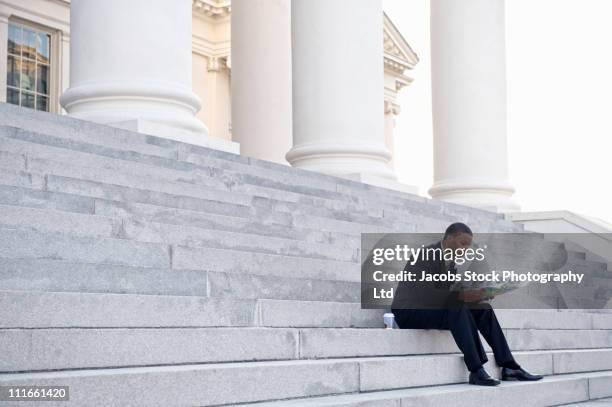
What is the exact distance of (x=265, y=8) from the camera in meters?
64.2

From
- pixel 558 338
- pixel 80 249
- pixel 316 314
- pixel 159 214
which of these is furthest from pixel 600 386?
pixel 80 249

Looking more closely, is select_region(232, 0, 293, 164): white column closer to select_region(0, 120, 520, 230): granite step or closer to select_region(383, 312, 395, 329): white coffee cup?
select_region(0, 120, 520, 230): granite step

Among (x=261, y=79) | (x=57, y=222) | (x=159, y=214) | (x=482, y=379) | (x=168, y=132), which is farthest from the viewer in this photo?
(x=261, y=79)

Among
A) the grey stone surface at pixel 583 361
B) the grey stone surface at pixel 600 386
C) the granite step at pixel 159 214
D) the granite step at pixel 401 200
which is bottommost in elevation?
the grey stone surface at pixel 600 386

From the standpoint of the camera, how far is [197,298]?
20172mm

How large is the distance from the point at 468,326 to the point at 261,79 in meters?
39.4

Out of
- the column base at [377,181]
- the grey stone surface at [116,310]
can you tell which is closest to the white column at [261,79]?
the column base at [377,181]

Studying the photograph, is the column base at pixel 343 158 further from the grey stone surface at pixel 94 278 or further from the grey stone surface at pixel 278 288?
the grey stone surface at pixel 94 278

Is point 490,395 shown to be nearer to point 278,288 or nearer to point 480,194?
point 278,288

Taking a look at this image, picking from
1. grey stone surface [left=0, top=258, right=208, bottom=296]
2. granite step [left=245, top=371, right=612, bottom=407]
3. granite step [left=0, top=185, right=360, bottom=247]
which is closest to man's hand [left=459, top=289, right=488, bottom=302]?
granite step [left=245, top=371, right=612, bottom=407]

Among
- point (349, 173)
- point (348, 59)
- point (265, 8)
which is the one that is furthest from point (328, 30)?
point (265, 8)

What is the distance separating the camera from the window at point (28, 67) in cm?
7169

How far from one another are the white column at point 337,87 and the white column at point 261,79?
13.9 m

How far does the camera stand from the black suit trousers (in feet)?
81.5
